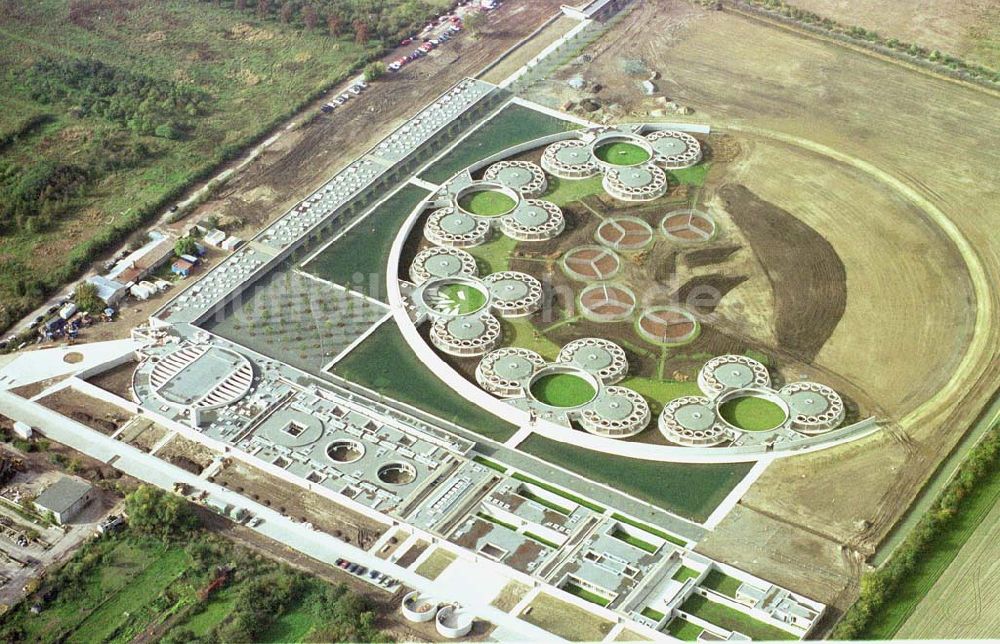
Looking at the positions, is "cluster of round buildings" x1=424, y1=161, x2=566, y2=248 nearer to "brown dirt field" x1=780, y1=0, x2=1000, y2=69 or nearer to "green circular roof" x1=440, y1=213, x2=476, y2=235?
"green circular roof" x1=440, y1=213, x2=476, y2=235

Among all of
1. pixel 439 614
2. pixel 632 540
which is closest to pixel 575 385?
pixel 632 540

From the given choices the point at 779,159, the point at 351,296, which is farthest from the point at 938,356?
the point at 351,296

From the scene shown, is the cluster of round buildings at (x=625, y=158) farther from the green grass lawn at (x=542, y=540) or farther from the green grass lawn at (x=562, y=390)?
the green grass lawn at (x=542, y=540)

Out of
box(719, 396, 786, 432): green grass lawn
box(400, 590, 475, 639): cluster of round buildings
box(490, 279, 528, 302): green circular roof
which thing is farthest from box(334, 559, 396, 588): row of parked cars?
box(490, 279, 528, 302): green circular roof

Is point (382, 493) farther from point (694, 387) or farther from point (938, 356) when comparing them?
point (938, 356)

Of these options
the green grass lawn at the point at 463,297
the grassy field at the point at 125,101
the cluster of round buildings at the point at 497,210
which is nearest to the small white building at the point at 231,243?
the grassy field at the point at 125,101
